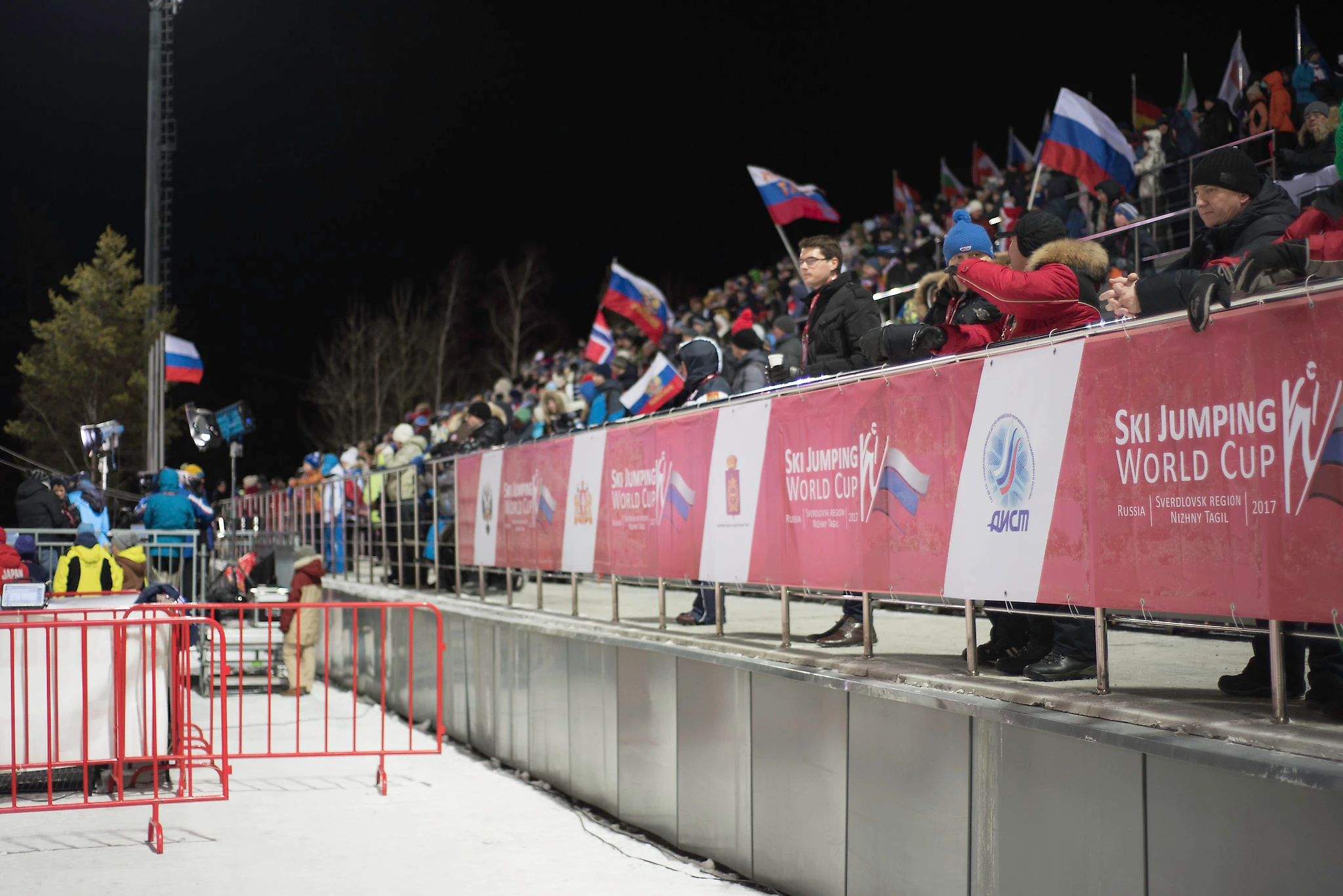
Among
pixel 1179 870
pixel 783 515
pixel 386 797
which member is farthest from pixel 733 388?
pixel 1179 870

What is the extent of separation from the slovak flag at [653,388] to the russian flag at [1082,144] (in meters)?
4.62

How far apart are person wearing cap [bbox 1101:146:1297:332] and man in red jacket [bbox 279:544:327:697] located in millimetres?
12428

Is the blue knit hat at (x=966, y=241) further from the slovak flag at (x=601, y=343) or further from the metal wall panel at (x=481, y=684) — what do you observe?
the slovak flag at (x=601, y=343)

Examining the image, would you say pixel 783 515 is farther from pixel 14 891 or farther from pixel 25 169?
pixel 25 169

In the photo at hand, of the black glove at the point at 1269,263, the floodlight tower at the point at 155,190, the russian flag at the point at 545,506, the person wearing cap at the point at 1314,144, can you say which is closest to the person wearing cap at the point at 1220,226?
the black glove at the point at 1269,263

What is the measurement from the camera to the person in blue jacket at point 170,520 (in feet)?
50.9

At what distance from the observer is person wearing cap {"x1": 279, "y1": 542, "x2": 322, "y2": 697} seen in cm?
1553

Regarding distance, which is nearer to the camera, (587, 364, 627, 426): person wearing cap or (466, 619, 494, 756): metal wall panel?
(466, 619, 494, 756): metal wall panel

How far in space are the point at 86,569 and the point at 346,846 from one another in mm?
5233

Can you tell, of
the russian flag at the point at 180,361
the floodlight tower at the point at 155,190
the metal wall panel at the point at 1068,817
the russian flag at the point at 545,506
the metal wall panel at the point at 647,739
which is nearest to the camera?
the metal wall panel at the point at 1068,817

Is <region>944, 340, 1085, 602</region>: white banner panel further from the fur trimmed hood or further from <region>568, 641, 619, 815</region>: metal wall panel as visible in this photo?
<region>568, 641, 619, 815</region>: metal wall panel

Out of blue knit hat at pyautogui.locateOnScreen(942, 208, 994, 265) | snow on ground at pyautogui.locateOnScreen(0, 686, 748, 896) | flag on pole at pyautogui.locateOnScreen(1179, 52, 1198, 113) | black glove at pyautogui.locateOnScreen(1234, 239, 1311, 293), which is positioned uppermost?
flag on pole at pyautogui.locateOnScreen(1179, 52, 1198, 113)

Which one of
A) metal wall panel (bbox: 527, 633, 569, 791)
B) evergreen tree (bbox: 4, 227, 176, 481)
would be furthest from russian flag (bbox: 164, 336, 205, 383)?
metal wall panel (bbox: 527, 633, 569, 791)

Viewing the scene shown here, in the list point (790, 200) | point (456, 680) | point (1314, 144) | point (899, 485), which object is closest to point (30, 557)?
point (456, 680)
